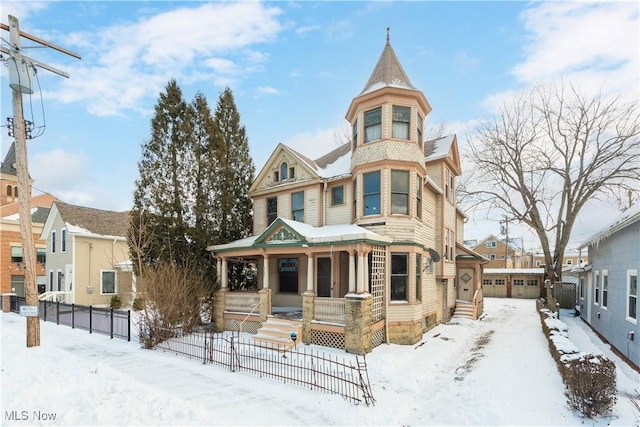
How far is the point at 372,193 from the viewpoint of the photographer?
48.0 ft

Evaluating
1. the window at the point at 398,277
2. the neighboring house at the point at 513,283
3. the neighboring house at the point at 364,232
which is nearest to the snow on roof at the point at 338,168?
the neighboring house at the point at 364,232

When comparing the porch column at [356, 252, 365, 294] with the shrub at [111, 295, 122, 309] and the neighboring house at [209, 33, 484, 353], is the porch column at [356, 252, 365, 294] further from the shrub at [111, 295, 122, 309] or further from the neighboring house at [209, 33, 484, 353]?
the shrub at [111, 295, 122, 309]

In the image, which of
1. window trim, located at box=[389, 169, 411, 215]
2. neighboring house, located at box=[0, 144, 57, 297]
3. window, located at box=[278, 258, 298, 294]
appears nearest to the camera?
window trim, located at box=[389, 169, 411, 215]

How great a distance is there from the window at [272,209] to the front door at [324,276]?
3724mm

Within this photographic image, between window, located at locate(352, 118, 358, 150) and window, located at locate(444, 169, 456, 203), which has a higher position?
window, located at locate(352, 118, 358, 150)

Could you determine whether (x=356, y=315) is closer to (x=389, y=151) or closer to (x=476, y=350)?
(x=476, y=350)

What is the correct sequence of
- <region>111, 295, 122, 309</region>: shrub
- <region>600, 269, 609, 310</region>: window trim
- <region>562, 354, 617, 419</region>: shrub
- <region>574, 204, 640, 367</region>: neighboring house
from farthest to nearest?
<region>111, 295, 122, 309</region>: shrub
<region>600, 269, 609, 310</region>: window trim
<region>574, 204, 640, 367</region>: neighboring house
<region>562, 354, 617, 419</region>: shrub

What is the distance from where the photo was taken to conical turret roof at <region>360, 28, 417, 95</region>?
14.8 metres

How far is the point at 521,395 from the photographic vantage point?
325 inches

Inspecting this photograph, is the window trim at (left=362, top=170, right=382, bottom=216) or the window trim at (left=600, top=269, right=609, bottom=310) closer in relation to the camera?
the window trim at (left=362, top=170, right=382, bottom=216)

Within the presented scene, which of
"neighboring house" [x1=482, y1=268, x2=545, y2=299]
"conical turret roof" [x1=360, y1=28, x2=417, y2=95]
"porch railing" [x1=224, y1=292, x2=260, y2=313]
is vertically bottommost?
"neighboring house" [x1=482, y1=268, x2=545, y2=299]

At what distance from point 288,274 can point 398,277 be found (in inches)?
243

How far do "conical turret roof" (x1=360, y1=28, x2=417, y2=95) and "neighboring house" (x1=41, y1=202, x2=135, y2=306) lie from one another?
65.5ft

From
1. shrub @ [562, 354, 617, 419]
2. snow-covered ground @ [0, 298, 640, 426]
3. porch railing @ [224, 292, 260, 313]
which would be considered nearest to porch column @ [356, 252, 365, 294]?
snow-covered ground @ [0, 298, 640, 426]
